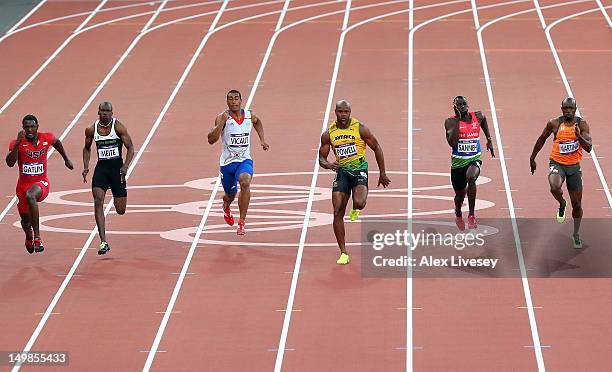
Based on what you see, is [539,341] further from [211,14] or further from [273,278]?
[211,14]

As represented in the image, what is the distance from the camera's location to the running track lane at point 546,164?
44.0 ft

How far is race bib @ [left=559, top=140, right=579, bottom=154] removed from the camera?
53.6 feet

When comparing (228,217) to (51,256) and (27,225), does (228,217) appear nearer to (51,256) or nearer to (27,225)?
(51,256)

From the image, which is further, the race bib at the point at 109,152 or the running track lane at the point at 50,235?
the race bib at the point at 109,152

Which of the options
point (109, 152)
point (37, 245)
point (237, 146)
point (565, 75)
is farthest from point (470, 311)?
point (565, 75)

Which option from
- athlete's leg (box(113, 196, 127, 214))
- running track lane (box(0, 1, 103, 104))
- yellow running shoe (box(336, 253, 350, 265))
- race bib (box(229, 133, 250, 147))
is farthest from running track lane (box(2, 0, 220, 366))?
yellow running shoe (box(336, 253, 350, 265))

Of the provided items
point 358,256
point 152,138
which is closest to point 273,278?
point 358,256

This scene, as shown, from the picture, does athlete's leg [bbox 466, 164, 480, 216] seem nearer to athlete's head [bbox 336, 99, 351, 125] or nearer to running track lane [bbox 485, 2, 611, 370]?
running track lane [bbox 485, 2, 611, 370]

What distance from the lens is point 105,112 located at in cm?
1636

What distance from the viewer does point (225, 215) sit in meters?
17.5

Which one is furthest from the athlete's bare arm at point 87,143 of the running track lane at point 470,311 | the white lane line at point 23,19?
the white lane line at point 23,19

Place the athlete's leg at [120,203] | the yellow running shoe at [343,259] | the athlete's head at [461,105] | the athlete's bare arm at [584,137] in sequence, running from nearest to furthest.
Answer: the yellow running shoe at [343,259] < the athlete's bare arm at [584,137] < the athlete's leg at [120,203] < the athlete's head at [461,105]

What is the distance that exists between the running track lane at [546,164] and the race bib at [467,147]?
4.22 feet

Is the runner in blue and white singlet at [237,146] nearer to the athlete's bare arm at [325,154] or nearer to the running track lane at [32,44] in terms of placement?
the athlete's bare arm at [325,154]
